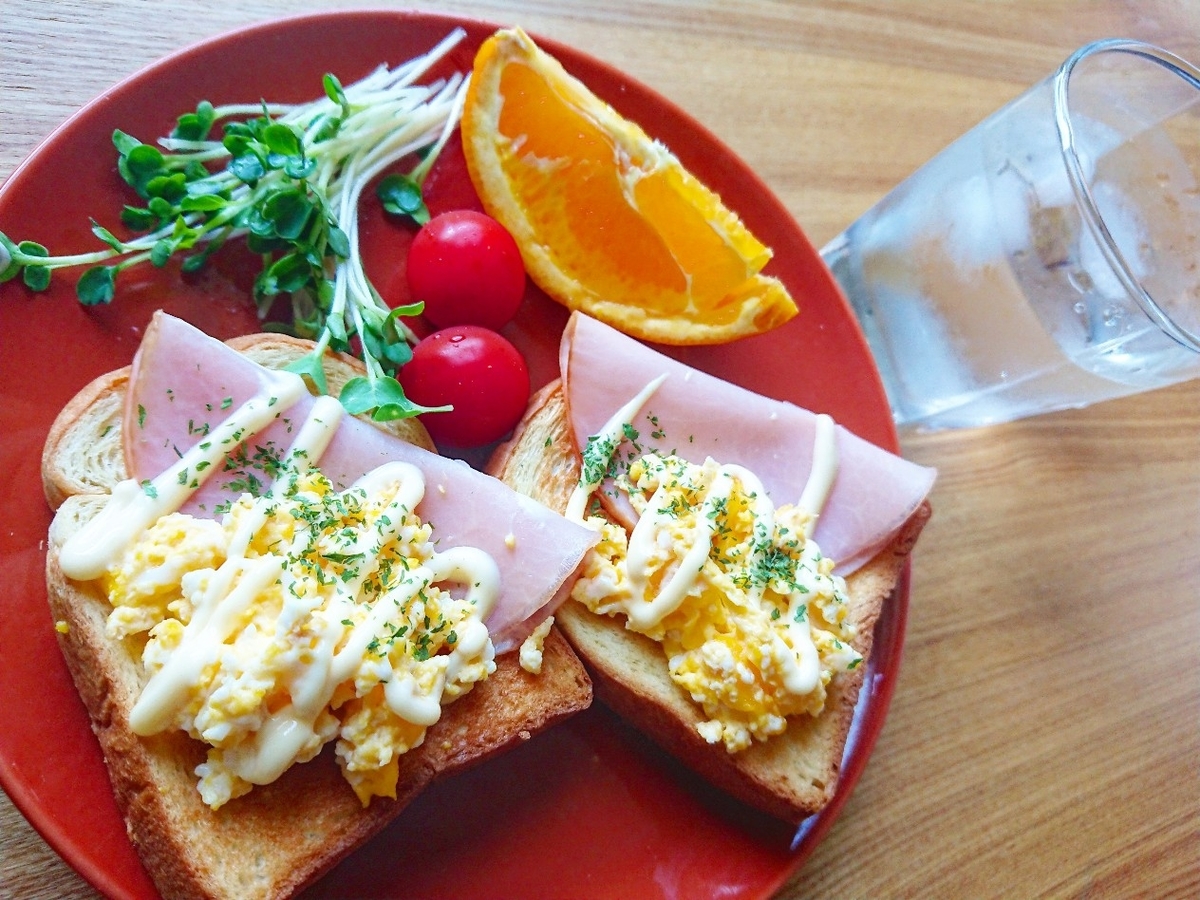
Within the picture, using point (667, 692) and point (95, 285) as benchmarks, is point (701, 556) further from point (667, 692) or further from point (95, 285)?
point (95, 285)

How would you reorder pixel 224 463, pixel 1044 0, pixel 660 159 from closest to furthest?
pixel 224 463
pixel 660 159
pixel 1044 0

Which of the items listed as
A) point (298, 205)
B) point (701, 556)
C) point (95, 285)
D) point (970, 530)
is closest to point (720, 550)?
point (701, 556)

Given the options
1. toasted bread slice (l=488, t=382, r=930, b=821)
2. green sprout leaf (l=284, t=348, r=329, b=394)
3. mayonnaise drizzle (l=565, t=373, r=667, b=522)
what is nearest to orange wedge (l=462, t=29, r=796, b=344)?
mayonnaise drizzle (l=565, t=373, r=667, b=522)

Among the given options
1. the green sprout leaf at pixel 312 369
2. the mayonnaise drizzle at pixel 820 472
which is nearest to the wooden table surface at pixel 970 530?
the mayonnaise drizzle at pixel 820 472

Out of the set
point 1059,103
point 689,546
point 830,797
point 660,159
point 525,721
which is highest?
point 1059,103

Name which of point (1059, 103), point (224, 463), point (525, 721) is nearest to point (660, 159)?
point (1059, 103)

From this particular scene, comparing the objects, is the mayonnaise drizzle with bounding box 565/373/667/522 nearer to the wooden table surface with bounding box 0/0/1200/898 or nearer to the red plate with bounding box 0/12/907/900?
the red plate with bounding box 0/12/907/900

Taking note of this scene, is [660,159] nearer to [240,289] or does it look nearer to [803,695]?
[240,289]
